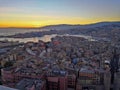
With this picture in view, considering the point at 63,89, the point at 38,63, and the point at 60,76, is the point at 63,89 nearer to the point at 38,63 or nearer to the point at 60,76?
the point at 60,76

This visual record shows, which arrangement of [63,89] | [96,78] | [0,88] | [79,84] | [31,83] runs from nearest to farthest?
[0,88] → [31,83] → [63,89] → [79,84] → [96,78]

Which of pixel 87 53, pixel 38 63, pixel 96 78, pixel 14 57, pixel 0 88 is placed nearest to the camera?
pixel 0 88

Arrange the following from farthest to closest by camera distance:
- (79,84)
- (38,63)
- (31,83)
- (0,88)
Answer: (38,63) < (79,84) < (31,83) < (0,88)

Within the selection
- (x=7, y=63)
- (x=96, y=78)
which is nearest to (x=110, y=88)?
(x=96, y=78)

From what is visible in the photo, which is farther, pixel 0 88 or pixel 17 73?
pixel 17 73

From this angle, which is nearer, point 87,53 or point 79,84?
point 79,84

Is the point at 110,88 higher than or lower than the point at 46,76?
lower

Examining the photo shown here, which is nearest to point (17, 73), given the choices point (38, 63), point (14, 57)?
point (38, 63)

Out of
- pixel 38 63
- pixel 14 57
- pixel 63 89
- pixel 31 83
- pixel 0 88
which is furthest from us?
pixel 14 57

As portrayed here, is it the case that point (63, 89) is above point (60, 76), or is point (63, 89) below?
below

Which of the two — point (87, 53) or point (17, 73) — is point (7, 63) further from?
point (87, 53)
